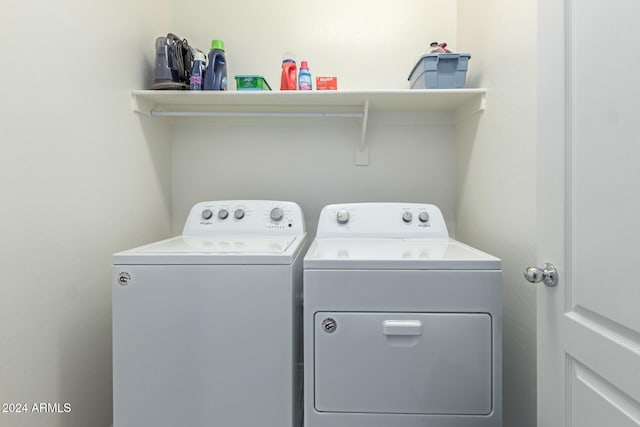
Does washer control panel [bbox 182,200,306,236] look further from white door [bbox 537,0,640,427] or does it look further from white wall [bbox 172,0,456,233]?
white door [bbox 537,0,640,427]

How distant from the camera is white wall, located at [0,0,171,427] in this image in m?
1.05

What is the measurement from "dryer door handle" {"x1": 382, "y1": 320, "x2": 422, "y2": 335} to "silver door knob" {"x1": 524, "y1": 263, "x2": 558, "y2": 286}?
1.17 feet

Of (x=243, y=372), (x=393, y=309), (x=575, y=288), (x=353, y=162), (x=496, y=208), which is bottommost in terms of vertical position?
(x=243, y=372)

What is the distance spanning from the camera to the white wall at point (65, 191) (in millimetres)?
1050

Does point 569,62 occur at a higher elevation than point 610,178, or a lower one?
higher

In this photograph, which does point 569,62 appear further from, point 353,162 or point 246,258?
point 353,162

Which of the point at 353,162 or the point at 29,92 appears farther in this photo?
the point at 353,162

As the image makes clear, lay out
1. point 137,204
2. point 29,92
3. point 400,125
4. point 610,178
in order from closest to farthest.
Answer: point 610,178, point 29,92, point 137,204, point 400,125

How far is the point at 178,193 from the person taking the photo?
6.86ft

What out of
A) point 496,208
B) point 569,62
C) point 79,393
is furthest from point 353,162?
point 79,393

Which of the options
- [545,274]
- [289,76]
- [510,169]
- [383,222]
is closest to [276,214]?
[383,222]

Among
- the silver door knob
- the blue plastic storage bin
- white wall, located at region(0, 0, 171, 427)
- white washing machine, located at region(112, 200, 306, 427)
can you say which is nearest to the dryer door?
white washing machine, located at region(112, 200, 306, 427)

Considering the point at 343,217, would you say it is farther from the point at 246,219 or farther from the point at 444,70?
the point at 444,70

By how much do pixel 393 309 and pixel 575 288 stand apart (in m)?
0.49
